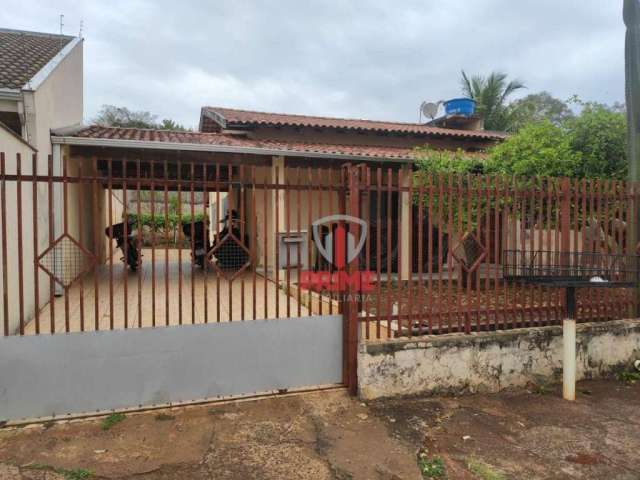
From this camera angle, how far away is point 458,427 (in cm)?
334

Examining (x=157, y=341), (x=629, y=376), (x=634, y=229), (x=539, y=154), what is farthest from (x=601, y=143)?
(x=157, y=341)

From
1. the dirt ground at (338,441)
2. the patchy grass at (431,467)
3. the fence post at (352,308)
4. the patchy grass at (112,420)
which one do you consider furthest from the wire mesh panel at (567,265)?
the patchy grass at (112,420)

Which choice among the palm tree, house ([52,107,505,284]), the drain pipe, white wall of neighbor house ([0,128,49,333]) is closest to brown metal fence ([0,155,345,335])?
white wall of neighbor house ([0,128,49,333])

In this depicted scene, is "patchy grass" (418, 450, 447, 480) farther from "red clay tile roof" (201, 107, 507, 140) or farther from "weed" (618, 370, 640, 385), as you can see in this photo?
"red clay tile roof" (201, 107, 507, 140)

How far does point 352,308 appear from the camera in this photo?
373cm

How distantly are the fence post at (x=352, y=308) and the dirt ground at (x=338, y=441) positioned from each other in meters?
0.23

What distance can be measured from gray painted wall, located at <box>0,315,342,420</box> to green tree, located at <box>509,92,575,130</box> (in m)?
5.69

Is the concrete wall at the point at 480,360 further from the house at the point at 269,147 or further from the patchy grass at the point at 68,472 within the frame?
the patchy grass at the point at 68,472

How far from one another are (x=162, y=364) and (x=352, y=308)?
5.30 feet

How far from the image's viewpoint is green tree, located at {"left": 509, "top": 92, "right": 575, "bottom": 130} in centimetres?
739

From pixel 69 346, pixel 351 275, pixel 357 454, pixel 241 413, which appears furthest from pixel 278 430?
pixel 69 346

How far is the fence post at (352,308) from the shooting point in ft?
12.2

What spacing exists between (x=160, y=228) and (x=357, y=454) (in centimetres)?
1739

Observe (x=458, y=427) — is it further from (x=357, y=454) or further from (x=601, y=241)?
(x=601, y=241)
